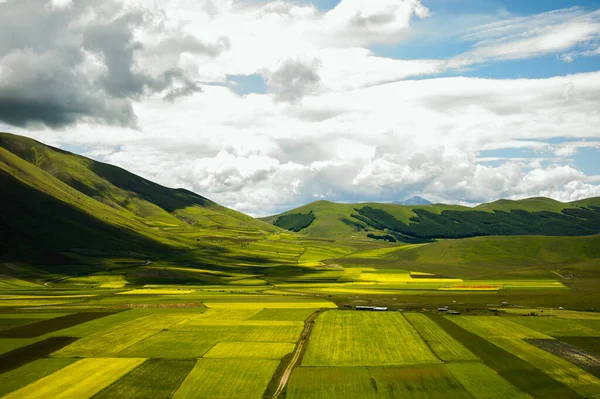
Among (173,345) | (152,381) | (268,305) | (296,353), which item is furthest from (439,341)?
(268,305)

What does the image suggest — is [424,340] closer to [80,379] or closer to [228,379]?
[228,379]

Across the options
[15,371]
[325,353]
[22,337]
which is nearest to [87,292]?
[22,337]

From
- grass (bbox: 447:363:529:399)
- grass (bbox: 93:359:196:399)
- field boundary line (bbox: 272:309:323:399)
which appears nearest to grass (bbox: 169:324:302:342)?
field boundary line (bbox: 272:309:323:399)

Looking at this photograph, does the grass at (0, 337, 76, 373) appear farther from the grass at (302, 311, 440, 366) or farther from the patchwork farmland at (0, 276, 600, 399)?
the grass at (302, 311, 440, 366)

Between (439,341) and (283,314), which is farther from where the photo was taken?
(283,314)

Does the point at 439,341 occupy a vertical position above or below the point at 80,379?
above

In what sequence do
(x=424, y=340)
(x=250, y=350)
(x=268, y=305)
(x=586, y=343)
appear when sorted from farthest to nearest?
(x=268, y=305) → (x=424, y=340) → (x=586, y=343) → (x=250, y=350)
